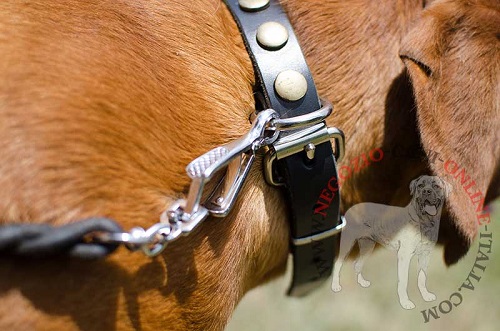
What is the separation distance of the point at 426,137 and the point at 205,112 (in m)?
0.60

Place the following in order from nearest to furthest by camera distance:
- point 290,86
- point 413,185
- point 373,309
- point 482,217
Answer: point 290,86 → point 413,185 → point 482,217 → point 373,309

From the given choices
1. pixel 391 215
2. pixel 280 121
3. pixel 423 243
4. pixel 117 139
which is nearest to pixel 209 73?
pixel 280 121

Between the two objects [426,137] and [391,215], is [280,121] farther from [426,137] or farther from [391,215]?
[391,215]

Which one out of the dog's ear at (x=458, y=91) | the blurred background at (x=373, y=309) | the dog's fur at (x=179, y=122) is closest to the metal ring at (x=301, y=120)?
the dog's fur at (x=179, y=122)

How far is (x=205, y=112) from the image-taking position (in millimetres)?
1515

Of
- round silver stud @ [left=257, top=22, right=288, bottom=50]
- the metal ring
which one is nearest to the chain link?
the metal ring

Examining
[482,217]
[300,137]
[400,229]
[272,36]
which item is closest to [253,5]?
[272,36]

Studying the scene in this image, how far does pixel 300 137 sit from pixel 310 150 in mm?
45

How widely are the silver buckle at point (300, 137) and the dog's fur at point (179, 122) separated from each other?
0.04 m

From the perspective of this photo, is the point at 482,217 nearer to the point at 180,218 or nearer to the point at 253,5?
the point at 253,5

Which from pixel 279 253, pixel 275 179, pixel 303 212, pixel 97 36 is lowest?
pixel 279 253

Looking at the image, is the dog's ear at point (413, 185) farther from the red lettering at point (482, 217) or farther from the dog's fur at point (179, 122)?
the red lettering at point (482, 217)

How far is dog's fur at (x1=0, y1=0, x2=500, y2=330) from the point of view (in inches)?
47.8

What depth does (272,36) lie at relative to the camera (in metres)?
1.61
